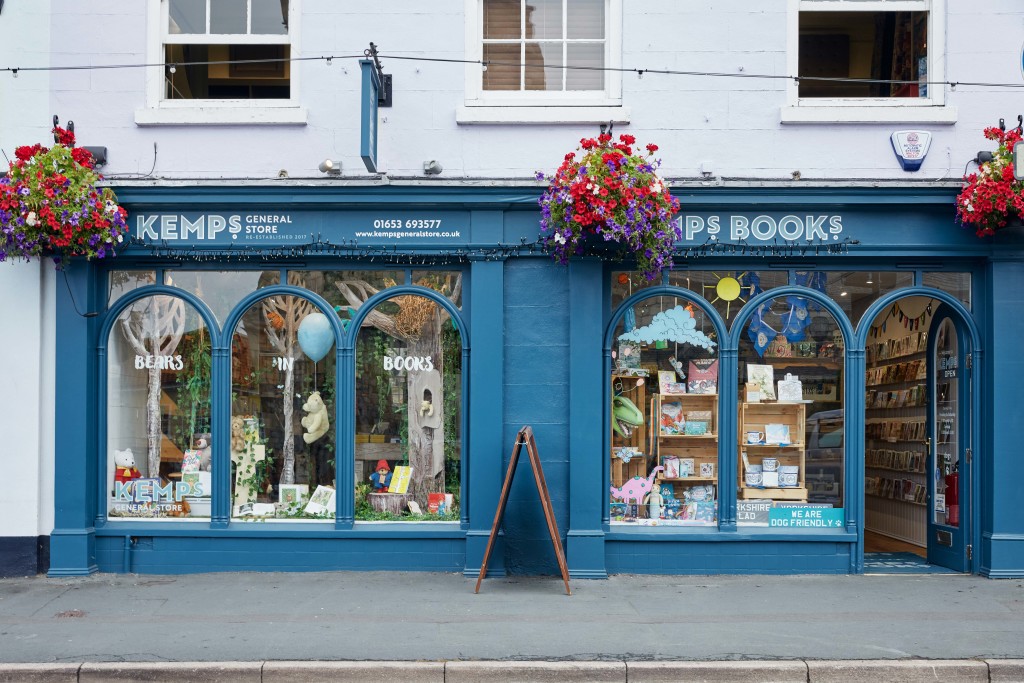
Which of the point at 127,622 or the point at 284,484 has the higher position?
the point at 284,484

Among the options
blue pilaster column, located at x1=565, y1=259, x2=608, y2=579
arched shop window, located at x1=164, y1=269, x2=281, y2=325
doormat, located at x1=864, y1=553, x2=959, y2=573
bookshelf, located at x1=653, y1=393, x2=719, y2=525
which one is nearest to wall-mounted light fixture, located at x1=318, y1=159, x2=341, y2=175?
arched shop window, located at x1=164, y1=269, x2=281, y2=325

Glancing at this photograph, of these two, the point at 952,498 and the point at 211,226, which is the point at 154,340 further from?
the point at 952,498

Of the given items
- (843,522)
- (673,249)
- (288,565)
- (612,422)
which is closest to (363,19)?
(673,249)

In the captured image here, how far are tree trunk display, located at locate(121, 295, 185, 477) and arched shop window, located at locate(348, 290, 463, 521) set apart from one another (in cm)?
192

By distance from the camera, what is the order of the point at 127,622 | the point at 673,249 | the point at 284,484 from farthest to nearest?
the point at 284,484
the point at 673,249
the point at 127,622

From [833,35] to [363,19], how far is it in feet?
15.6

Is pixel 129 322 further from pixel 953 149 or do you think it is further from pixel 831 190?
pixel 953 149

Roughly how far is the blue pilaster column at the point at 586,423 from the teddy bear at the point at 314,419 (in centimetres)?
256

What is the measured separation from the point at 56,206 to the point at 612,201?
5088mm

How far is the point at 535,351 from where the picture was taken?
32.1ft

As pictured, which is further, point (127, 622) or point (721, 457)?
point (721, 457)

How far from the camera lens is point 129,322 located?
10164 millimetres

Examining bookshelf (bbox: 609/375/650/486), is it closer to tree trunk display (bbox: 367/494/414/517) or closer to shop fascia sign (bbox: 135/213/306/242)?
tree trunk display (bbox: 367/494/414/517)

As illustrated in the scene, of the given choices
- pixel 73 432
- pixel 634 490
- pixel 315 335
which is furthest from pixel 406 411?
pixel 73 432
